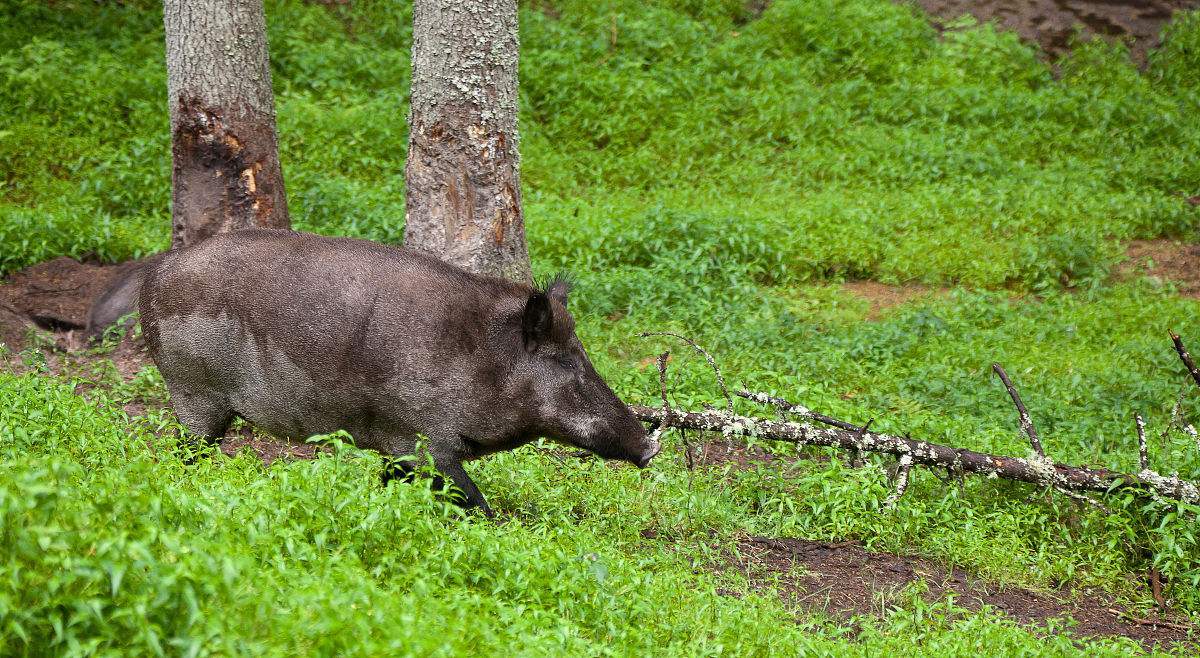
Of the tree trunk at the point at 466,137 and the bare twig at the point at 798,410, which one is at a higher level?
the tree trunk at the point at 466,137

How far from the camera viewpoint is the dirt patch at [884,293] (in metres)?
10.0

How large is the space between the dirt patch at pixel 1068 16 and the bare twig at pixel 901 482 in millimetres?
11316

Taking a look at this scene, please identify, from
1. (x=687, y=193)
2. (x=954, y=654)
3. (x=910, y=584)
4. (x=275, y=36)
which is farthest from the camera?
(x=275, y=36)

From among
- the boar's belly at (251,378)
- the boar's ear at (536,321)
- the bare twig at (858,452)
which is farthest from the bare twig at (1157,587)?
the boar's belly at (251,378)

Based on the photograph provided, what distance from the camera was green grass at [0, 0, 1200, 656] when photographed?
334 centimetres

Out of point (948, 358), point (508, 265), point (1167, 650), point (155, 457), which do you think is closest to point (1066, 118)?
point (948, 358)

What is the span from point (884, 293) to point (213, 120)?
5.83m

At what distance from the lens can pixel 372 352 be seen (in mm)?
5316

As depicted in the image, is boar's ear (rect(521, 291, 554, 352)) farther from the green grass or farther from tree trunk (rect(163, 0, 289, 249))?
tree trunk (rect(163, 0, 289, 249))

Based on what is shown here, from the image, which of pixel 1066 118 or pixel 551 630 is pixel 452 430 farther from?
pixel 1066 118

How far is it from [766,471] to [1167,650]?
2.24 metres

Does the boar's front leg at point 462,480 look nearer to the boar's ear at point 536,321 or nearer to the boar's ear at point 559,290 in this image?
the boar's ear at point 536,321

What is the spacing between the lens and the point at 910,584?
5.50 metres

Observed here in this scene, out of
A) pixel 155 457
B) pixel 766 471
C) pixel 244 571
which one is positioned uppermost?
pixel 244 571
